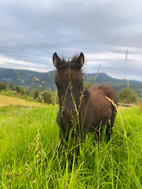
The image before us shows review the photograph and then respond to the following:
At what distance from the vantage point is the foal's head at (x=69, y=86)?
2676mm

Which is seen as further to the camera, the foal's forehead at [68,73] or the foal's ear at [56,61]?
the foal's ear at [56,61]

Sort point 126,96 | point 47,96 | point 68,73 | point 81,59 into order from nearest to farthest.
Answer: point 68,73, point 81,59, point 47,96, point 126,96

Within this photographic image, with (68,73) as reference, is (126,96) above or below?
below

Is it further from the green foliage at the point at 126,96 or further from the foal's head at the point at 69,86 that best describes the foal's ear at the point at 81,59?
the green foliage at the point at 126,96

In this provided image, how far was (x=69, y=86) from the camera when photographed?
2.86 m

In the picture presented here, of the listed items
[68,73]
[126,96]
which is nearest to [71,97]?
[68,73]

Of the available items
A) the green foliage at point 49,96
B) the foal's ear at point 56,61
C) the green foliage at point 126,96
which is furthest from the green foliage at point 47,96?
the green foliage at point 126,96

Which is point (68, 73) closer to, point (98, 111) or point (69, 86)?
point (69, 86)

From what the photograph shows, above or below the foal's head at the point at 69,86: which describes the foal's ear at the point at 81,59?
above

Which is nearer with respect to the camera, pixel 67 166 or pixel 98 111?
pixel 67 166

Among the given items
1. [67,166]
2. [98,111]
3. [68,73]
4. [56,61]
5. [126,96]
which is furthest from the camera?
[126,96]

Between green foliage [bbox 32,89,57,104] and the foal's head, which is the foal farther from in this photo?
green foliage [bbox 32,89,57,104]

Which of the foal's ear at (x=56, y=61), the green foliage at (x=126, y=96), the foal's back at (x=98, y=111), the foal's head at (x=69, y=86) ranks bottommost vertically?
the green foliage at (x=126, y=96)

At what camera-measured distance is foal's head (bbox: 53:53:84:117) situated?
2.68m
